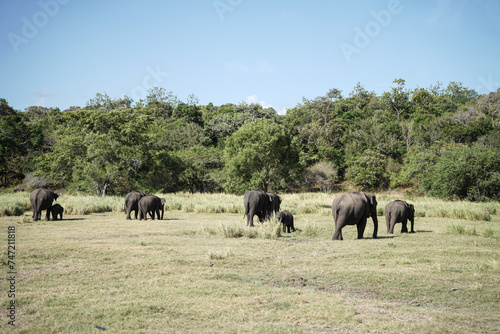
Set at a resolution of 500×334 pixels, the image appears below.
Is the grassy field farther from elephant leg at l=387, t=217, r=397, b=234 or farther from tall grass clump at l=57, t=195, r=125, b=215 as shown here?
tall grass clump at l=57, t=195, r=125, b=215

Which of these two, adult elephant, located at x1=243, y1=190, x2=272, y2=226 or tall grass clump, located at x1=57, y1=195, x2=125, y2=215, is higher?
adult elephant, located at x1=243, y1=190, x2=272, y2=226

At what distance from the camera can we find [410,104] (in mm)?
75938

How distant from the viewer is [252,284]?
26.3ft

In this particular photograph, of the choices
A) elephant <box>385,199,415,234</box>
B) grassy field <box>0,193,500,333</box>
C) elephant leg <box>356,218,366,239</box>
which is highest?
elephant <box>385,199,415,234</box>

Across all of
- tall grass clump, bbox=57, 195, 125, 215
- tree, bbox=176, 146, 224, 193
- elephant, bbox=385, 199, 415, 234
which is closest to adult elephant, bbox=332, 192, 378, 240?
elephant, bbox=385, 199, 415, 234

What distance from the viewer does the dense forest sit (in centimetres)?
3912

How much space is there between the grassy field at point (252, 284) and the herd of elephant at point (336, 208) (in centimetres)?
94

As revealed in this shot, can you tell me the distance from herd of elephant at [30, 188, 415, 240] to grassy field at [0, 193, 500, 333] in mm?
942

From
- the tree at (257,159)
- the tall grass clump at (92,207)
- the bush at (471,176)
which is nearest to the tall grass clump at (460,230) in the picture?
the tall grass clump at (92,207)

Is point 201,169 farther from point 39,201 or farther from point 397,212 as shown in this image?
point 397,212

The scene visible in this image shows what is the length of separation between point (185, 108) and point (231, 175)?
4186 centimetres

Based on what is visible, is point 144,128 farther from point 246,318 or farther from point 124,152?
point 246,318

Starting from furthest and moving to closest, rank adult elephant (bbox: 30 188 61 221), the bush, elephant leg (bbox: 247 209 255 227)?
the bush → adult elephant (bbox: 30 188 61 221) → elephant leg (bbox: 247 209 255 227)

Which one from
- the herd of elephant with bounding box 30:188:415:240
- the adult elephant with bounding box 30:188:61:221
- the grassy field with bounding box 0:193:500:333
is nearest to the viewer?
the grassy field with bounding box 0:193:500:333
